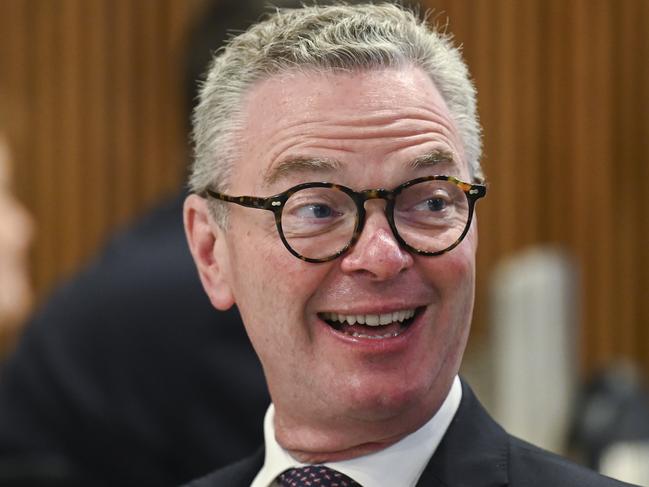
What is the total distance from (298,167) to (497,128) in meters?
3.23

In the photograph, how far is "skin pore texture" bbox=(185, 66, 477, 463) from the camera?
47.2 inches

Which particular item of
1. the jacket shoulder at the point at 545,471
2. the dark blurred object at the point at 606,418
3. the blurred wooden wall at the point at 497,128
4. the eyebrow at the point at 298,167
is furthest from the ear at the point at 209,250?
the blurred wooden wall at the point at 497,128

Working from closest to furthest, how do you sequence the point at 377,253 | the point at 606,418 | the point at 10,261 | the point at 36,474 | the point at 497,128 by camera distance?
the point at 377,253, the point at 36,474, the point at 606,418, the point at 10,261, the point at 497,128

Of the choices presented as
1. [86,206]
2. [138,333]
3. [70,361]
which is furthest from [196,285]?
[86,206]

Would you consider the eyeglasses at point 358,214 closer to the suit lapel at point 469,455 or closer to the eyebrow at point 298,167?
the eyebrow at point 298,167

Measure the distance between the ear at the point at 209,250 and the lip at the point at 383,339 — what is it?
0.53ft

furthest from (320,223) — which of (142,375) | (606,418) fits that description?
(606,418)

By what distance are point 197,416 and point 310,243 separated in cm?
127

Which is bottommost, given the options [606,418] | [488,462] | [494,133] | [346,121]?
[606,418]

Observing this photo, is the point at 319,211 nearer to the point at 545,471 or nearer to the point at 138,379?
the point at 545,471

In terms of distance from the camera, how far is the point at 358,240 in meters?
1.20

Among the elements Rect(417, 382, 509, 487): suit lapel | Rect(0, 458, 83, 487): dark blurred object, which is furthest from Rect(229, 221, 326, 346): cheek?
Rect(0, 458, 83, 487): dark blurred object

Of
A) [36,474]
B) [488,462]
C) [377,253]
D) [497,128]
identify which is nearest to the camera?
[377,253]

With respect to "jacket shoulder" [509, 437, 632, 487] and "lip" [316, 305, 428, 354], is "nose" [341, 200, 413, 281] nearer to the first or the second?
"lip" [316, 305, 428, 354]
